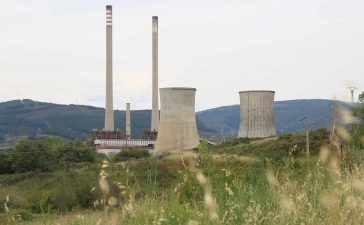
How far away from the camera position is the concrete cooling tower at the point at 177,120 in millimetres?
38625

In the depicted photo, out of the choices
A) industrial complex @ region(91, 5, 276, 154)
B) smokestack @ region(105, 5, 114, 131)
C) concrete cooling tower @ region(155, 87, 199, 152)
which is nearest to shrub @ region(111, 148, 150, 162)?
industrial complex @ region(91, 5, 276, 154)

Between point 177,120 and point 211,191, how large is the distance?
33463 millimetres

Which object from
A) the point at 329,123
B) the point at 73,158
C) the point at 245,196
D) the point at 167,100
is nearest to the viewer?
the point at 329,123

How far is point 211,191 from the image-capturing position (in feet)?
18.5

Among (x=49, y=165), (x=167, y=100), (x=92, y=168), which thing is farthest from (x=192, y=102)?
(x=49, y=165)

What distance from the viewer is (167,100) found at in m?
38.7

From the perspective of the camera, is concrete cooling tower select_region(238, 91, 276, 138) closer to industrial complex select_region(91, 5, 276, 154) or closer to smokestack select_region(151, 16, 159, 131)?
industrial complex select_region(91, 5, 276, 154)

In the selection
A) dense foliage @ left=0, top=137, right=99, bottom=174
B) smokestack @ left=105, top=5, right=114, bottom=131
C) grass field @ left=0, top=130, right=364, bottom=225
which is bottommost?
dense foliage @ left=0, top=137, right=99, bottom=174

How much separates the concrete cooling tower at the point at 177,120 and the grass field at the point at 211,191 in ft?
12.7

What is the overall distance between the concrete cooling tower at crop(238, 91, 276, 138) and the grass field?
3.82 feet

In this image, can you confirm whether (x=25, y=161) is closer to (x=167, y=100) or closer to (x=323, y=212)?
(x=167, y=100)

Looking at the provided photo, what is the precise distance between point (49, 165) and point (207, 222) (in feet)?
137

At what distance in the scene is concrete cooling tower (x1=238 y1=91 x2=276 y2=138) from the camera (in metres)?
40.9

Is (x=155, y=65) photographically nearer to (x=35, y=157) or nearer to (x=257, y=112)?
(x=35, y=157)
